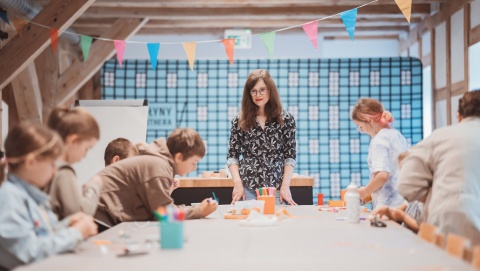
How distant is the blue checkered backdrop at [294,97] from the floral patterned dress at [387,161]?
4.83m

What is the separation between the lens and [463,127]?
2576 mm

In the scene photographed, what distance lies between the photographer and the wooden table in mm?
5094

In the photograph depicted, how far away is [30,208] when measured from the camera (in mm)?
1953

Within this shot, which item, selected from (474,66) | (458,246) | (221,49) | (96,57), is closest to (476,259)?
(458,246)

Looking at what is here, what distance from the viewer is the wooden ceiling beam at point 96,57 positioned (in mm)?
7602

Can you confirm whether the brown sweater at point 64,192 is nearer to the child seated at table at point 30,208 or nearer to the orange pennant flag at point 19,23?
the child seated at table at point 30,208

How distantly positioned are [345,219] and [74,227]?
128 centimetres

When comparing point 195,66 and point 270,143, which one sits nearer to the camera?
point 270,143

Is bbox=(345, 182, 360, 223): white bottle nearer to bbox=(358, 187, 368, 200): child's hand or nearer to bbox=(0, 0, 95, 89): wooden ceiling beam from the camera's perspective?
bbox=(358, 187, 368, 200): child's hand

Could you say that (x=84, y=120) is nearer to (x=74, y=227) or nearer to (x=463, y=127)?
(x=74, y=227)

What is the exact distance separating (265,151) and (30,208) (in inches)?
79.7

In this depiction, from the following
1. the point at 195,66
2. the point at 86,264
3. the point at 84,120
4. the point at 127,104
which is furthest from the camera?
the point at 195,66

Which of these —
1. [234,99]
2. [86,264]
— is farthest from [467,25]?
[86,264]

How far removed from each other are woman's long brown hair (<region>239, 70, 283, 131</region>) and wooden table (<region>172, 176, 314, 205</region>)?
1329mm
